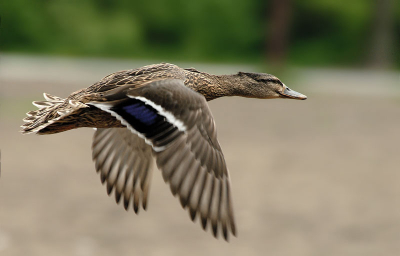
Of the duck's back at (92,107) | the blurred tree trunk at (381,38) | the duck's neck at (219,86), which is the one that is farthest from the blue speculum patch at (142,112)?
the blurred tree trunk at (381,38)

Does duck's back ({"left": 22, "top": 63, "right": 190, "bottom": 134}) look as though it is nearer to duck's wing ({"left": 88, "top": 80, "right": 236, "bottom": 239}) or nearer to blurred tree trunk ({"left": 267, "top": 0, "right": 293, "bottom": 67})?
duck's wing ({"left": 88, "top": 80, "right": 236, "bottom": 239})

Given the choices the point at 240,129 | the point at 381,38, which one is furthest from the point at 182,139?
the point at 381,38

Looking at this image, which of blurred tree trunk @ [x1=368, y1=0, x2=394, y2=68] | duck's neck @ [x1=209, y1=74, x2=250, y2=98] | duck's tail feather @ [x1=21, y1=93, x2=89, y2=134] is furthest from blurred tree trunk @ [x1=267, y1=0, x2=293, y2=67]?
duck's tail feather @ [x1=21, y1=93, x2=89, y2=134]

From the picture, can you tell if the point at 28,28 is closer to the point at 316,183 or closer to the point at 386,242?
the point at 316,183

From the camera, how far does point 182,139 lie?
487 centimetres

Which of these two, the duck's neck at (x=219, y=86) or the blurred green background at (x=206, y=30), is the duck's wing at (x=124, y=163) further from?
the blurred green background at (x=206, y=30)

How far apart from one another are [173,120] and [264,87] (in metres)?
1.06

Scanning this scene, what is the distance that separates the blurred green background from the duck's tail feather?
2205 cm

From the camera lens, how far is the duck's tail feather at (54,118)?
5.06m

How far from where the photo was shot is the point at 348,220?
12.3 metres

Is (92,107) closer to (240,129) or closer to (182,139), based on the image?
(182,139)

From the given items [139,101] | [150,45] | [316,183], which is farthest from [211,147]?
[150,45]

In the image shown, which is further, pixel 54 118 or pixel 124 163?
pixel 124 163

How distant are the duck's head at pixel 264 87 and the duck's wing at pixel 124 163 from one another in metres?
1.00
